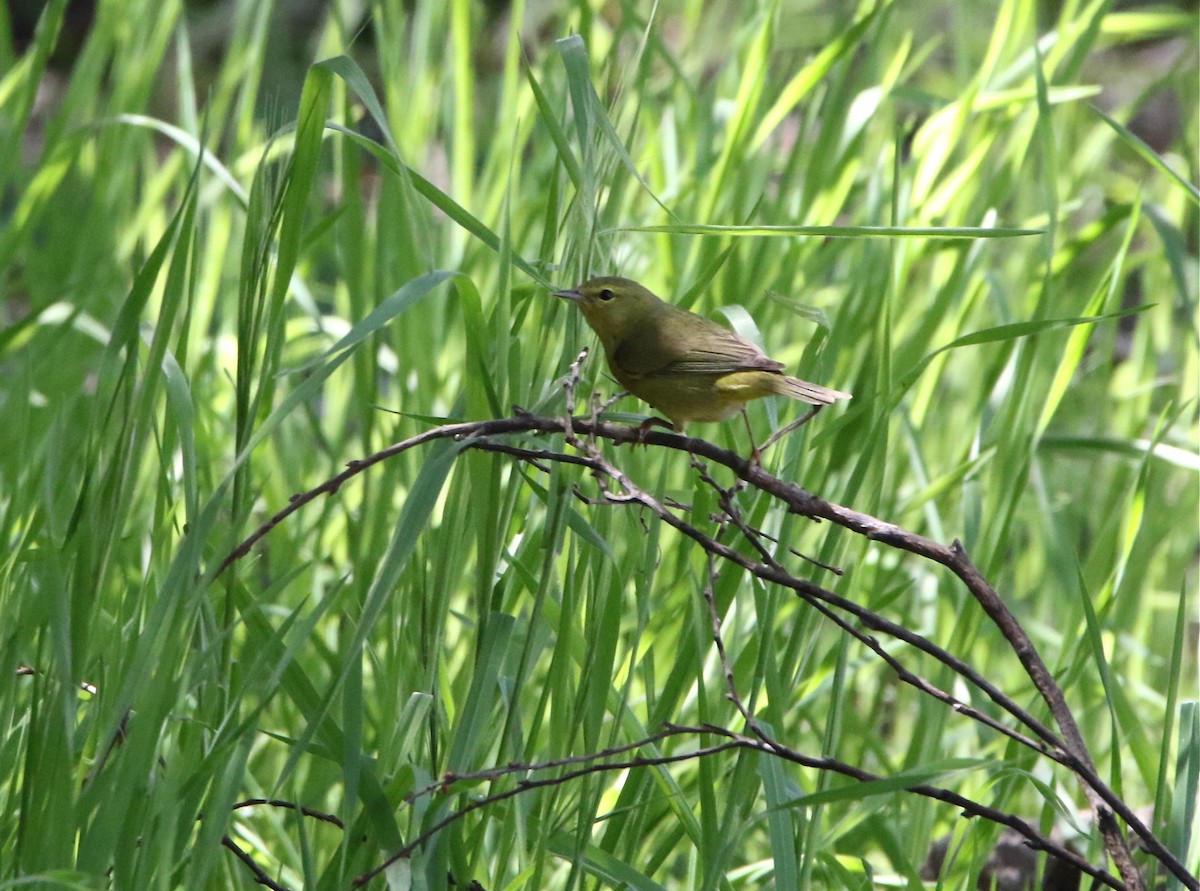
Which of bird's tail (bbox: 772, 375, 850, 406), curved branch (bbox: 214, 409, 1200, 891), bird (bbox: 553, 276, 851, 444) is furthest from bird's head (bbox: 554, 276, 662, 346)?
curved branch (bbox: 214, 409, 1200, 891)

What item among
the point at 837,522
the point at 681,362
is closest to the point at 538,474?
the point at 681,362

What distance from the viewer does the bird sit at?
135cm

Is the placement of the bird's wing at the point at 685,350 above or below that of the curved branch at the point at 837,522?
above

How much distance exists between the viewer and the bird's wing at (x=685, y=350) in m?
1.40

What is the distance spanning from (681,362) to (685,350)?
20 millimetres

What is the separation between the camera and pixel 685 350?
4.75ft

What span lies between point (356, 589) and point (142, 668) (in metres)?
0.37

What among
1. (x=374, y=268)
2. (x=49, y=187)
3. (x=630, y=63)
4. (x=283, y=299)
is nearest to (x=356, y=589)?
(x=283, y=299)

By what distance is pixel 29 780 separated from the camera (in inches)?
34.7

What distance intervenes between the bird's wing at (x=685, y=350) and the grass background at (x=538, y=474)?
0.36 ft

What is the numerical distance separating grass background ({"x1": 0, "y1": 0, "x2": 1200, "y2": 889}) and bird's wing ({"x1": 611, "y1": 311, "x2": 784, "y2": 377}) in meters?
0.11

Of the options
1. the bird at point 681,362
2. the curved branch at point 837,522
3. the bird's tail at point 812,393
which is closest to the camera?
the curved branch at point 837,522

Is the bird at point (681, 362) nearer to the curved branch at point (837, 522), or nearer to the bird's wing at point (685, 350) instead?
the bird's wing at point (685, 350)

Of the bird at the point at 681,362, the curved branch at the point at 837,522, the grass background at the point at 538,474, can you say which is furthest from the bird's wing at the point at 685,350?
the curved branch at the point at 837,522
